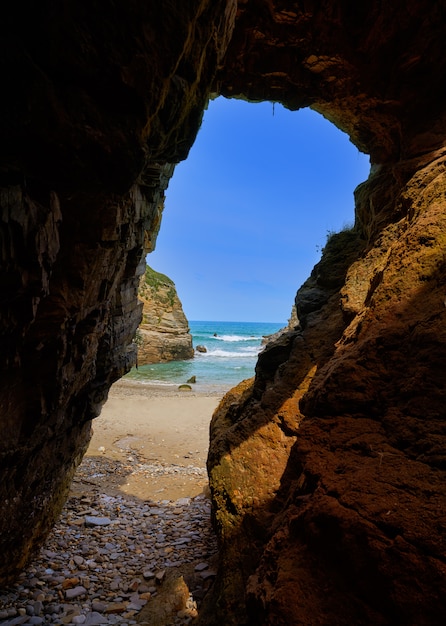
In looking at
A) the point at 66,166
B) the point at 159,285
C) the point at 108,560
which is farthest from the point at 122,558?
the point at 159,285

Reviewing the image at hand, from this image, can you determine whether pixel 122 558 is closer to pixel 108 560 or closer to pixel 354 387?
pixel 108 560

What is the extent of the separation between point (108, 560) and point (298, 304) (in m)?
5.69

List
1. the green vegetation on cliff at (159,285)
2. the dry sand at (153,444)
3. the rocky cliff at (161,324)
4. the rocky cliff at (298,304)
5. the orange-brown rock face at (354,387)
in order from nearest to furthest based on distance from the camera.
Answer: the orange-brown rock face at (354,387), the rocky cliff at (298,304), the dry sand at (153,444), the rocky cliff at (161,324), the green vegetation on cliff at (159,285)

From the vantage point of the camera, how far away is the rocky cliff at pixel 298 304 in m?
2.12

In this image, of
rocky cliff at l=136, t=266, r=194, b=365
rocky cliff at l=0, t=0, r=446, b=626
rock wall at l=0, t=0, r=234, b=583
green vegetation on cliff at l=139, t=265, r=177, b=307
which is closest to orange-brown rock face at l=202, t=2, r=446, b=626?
rocky cliff at l=0, t=0, r=446, b=626

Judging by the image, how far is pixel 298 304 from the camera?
21.8 ft

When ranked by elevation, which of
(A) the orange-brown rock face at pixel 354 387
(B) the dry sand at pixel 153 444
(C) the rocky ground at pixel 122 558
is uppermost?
(A) the orange-brown rock face at pixel 354 387

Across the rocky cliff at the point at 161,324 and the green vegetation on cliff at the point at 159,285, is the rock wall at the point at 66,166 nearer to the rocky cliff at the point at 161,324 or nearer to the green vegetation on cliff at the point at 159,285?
the rocky cliff at the point at 161,324

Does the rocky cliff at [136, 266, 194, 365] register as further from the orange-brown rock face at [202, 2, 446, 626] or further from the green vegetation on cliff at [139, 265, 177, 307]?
the orange-brown rock face at [202, 2, 446, 626]

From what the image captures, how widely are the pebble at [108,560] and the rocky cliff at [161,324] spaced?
1034 inches

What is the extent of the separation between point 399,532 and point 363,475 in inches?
17.0

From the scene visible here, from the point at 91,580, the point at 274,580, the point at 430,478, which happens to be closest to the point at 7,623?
the point at 91,580

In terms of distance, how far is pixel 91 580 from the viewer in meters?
4.71

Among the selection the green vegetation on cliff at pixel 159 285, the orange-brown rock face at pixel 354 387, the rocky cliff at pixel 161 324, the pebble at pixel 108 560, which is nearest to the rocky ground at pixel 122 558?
the pebble at pixel 108 560
